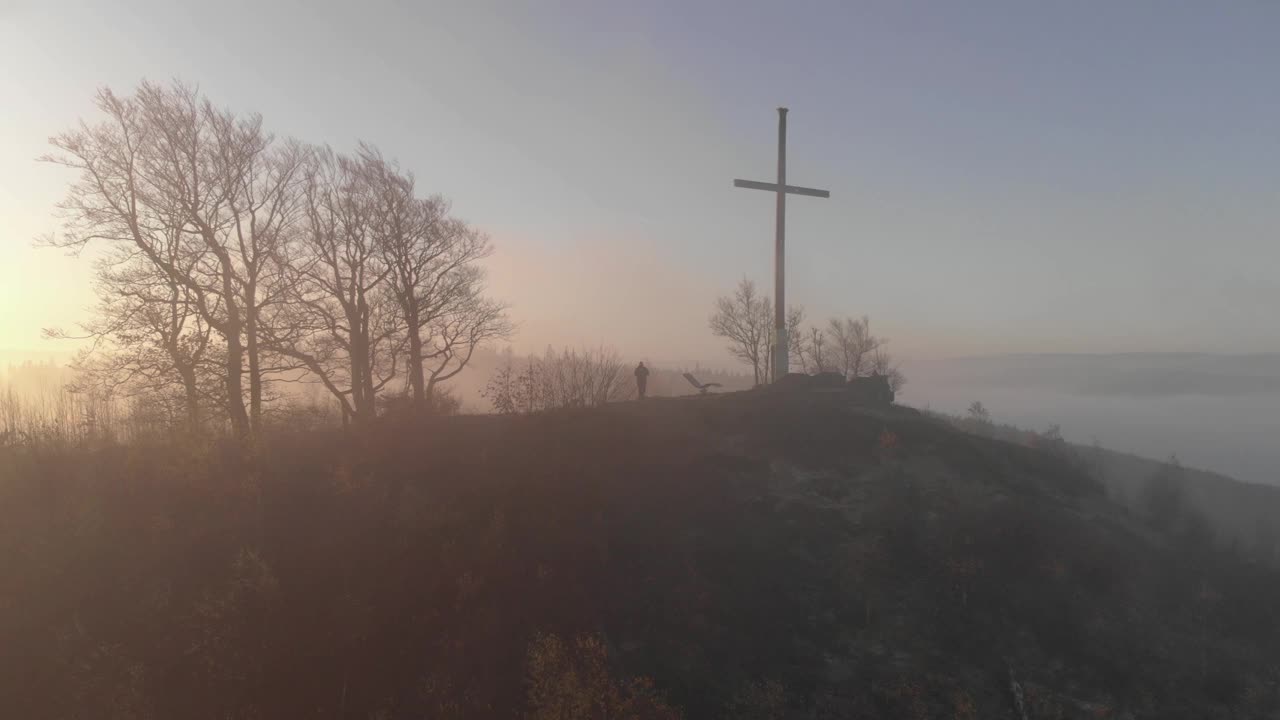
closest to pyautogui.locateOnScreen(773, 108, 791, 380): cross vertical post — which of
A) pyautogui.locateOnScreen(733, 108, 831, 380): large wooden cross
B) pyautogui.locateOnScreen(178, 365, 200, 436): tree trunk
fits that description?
pyautogui.locateOnScreen(733, 108, 831, 380): large wooden cross

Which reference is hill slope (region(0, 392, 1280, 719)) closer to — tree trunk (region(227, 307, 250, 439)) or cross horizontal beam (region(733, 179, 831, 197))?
Result: tree trunk (region(227, 307, 250, 439))

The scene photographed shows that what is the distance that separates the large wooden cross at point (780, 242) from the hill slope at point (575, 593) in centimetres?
971

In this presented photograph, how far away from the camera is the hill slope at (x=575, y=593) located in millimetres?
9664

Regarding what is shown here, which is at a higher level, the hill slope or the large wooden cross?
the large wooden cross

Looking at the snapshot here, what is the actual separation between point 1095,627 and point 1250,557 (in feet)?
29.9

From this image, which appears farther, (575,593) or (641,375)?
(641,375)

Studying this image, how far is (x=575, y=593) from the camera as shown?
37.2ft

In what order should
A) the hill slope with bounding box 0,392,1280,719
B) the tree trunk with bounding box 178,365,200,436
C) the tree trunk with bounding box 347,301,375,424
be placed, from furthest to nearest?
the tree trunk with bounding box 347,301,375,424, the tree trunk with bounding box 178,365,200,436, the hill slope with bounding box 0,392,1280,719

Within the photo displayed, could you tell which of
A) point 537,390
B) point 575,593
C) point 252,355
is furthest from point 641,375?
point 575,593

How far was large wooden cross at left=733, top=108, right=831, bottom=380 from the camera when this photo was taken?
84.1 feet

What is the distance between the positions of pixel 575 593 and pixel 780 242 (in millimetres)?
17982

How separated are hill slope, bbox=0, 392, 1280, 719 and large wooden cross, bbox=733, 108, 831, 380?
382 inches

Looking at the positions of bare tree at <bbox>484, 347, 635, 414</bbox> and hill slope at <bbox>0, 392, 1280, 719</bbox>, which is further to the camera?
bare tree at <bbox>484, 347, 635, 414</bbox>

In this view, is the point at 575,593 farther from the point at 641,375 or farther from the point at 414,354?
the point at 414,354
